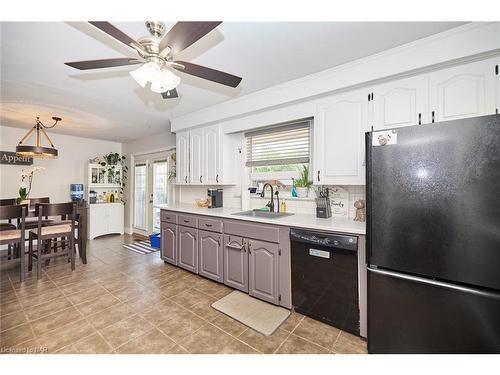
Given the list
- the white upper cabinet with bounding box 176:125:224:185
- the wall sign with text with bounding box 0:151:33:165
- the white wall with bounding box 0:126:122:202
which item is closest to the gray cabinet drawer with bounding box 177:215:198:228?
the white upper cabinet with bounding box 176:125:224:185

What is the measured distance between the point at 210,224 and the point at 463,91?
8.62 feet

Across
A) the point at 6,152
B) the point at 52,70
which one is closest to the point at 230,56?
the point at 52,70

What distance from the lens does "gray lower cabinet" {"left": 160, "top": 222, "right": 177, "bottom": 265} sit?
3.16 m

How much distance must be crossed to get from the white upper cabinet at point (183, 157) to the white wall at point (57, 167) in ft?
9.89

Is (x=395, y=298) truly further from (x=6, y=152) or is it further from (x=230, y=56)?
(x=6, y=152)

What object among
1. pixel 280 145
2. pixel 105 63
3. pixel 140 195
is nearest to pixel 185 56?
pixel 105 63

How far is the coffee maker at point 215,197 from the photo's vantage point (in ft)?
11.0

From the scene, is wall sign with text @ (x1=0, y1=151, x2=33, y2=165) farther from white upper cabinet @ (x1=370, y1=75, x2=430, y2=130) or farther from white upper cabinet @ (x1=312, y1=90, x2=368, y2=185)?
white upper cabinet @ (x1=370, y1=75, x2=430, y2=130)

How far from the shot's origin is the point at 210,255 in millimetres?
2701

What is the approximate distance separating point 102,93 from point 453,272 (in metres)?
3.78

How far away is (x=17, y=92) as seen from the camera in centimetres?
269

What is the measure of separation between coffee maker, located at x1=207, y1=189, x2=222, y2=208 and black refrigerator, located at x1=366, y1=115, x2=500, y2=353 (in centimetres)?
228

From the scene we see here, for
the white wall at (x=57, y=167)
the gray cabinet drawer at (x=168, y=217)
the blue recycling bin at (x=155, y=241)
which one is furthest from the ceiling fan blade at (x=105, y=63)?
the white wall at (x=57, y=167)
